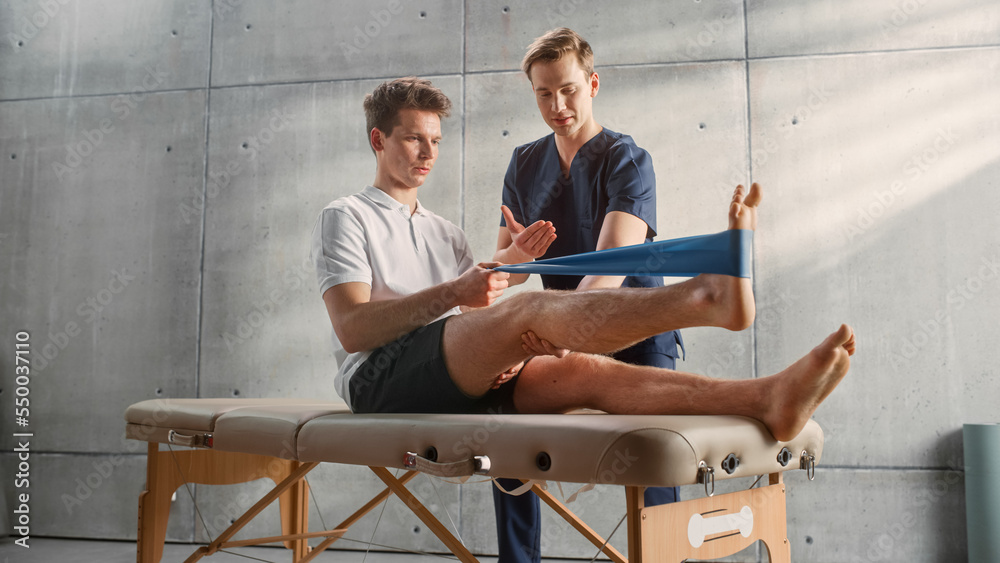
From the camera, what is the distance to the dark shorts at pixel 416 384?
1.42m

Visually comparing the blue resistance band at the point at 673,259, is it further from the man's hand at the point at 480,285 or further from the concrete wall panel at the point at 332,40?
the concrete wall panel at the point at 332,40

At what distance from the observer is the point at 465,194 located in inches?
116

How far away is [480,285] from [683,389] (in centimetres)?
44

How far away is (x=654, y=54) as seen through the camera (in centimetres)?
290

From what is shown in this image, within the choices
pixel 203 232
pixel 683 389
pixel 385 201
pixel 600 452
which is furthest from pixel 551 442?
pixel 203 232

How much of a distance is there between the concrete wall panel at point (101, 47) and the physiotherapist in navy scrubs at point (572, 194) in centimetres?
198

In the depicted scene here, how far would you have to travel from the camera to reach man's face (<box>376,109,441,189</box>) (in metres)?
1.85

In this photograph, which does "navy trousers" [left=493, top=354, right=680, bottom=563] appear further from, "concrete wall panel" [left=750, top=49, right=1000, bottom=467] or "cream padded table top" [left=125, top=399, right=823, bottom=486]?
"concrete wall panel" [left=750, top=49, right=1000, bottom=467]

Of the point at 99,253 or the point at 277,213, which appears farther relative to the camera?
the point at 99,253

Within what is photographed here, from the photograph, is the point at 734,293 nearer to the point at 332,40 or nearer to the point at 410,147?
the point at 410,147

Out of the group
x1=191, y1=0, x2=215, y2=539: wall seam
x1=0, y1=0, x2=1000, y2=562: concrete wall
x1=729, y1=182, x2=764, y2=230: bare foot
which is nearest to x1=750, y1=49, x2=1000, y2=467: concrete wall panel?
x1=0, y1=0, x2=1000, y2=562: concrete wall

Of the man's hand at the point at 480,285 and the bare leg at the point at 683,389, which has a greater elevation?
the man's hand at the point at 480,285

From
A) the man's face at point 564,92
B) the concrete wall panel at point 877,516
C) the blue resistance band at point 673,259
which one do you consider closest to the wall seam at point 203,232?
the man's face at point 564,92

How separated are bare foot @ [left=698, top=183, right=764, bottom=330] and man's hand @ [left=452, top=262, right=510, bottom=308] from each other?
0.47 metres
